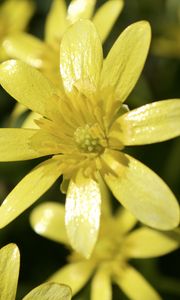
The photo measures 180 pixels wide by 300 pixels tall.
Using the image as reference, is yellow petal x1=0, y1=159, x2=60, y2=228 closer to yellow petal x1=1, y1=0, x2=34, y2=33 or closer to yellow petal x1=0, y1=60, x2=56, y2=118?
yellow petal x1=0, y1=60, x2=56, y2=118

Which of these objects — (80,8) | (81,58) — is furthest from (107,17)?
(81,58)

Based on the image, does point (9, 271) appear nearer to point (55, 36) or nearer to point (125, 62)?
point (125, 62)

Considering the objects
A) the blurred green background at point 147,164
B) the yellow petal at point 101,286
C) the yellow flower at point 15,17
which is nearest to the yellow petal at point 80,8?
the blurred green background at point 147,164

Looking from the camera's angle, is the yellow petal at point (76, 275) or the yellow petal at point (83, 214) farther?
the yellow petal at point (76, 275)

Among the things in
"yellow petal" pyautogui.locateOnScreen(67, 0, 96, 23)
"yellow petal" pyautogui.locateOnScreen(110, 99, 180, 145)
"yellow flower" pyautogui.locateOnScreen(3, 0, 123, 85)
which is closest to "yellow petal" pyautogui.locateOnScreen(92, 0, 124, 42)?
"yellow flower" pyautogui.locateOnScreen(3, 0, 123, 85)

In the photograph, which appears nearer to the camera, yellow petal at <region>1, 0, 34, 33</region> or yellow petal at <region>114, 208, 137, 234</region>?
yellow petal at <region>114, 208, 137, 234</region>

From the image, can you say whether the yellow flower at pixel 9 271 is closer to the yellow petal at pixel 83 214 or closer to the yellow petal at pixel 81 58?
the yellow petal at pixel 83 214

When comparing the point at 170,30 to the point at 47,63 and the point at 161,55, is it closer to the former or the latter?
the point at 161,55

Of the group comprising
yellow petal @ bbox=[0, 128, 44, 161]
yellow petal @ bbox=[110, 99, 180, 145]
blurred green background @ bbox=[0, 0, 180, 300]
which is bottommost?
blurred green background @ bbox=[0, 0, 180, 300]
